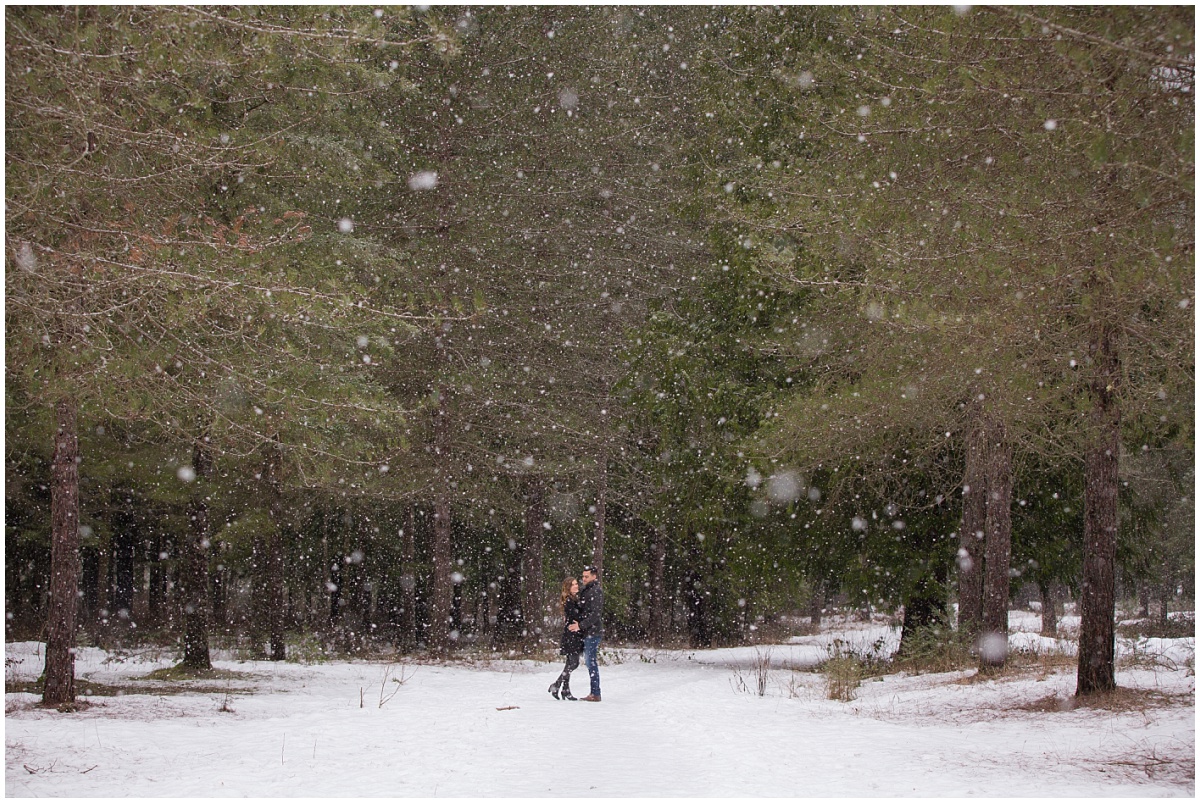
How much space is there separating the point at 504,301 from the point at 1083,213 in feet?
45.7

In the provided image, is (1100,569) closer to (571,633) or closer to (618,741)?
(618,741)

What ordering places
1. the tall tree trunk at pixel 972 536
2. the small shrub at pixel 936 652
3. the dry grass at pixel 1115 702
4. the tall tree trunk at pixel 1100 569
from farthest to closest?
the small shrub at pixel 936 652, the tall tree trunk at pixel 972 536, the tall tree trunk at pixel 1100 569, the dry grass at pixel 1115 702

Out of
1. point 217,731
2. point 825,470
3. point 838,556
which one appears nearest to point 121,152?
point 217,731

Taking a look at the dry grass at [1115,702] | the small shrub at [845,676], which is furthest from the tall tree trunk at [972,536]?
the dry grass at [1115,702]

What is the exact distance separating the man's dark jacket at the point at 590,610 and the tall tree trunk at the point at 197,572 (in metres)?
6.61

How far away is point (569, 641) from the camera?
482 inches

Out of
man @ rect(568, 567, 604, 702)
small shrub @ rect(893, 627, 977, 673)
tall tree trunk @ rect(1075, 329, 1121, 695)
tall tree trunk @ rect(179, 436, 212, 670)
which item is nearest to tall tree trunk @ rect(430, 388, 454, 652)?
tall tree trunk @ rect(179, 436, 212, 670)

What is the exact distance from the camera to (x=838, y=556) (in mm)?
17875

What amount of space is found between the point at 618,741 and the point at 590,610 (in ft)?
11.5

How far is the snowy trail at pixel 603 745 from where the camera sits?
6.76 meters

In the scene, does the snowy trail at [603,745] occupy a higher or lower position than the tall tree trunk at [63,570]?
lower

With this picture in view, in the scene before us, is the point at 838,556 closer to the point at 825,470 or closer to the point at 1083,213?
the point at 825,470

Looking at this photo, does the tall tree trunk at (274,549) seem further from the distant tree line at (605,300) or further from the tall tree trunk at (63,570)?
the tall tree trunk at (63,570)

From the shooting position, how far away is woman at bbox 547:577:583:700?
1222 centimetres
